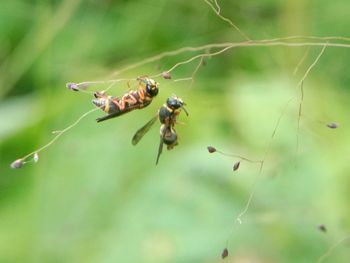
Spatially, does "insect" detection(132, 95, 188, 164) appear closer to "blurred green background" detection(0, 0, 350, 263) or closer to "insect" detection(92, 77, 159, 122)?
"insect" detection(92, 77, 159, 122)

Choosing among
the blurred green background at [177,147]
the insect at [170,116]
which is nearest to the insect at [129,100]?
the insect at [170,116]

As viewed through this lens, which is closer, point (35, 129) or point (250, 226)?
point (250, 226)

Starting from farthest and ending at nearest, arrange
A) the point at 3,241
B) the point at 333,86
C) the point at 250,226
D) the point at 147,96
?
1. the point at 333,86
2. the point at 3,241
3. the point at 250,226
4. the point at 147,96

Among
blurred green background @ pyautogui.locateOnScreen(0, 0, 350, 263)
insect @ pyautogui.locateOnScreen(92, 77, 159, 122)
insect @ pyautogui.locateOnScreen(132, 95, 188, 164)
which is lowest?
blurred green background @ pyautogui.locateOnScreen(0, 0, 350, 263)

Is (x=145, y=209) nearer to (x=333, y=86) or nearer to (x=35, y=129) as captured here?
(x=35, y=129)

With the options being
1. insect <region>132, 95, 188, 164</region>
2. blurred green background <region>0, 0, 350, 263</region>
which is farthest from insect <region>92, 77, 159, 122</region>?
blurred green background <region>0, 0, 350, 263</region>

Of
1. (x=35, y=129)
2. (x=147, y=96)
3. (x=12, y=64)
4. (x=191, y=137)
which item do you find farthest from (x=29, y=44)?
(x=147, y=96)
